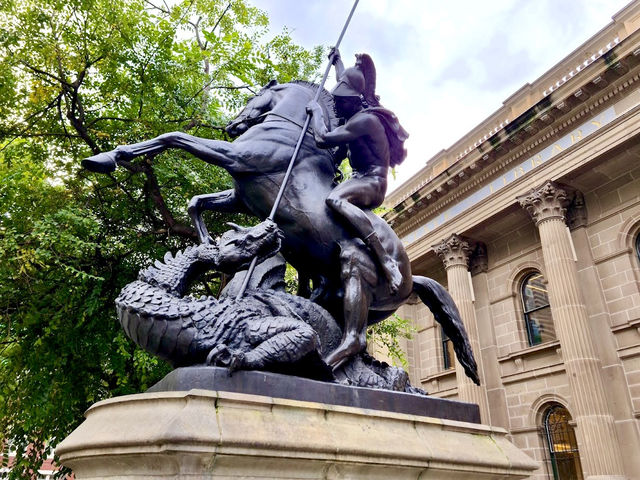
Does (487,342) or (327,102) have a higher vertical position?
(487,342)

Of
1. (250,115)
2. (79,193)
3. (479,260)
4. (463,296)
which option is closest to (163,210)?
(79,193)

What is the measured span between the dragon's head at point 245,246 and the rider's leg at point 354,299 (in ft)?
2.15

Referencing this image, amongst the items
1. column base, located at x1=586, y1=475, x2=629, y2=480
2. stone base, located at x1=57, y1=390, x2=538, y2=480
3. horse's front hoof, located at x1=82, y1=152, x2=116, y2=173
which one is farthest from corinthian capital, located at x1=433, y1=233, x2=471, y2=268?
horse's front hoof, located at x1=82, y1=152, x2=116, y2=173

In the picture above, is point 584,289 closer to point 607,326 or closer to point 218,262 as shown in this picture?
point 607,326

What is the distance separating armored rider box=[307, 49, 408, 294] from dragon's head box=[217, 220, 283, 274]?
2.28 ft

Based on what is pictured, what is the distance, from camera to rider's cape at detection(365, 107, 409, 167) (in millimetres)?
4409

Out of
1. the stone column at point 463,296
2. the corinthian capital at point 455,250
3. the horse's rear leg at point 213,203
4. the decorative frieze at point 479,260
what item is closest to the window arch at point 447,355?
the stone column at point 463,296

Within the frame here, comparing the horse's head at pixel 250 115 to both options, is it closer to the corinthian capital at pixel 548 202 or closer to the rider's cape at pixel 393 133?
the rider's cape at pixel 393 133

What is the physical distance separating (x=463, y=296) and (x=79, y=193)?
48.0ft

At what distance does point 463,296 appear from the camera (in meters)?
19.8

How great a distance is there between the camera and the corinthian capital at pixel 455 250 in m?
20.8

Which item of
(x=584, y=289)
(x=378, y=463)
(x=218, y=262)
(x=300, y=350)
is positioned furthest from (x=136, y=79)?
(x=584, y=289)

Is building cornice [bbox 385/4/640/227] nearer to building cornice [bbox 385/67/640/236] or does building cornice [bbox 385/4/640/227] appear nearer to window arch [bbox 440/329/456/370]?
building cornice [bbox 385/67/640/236]

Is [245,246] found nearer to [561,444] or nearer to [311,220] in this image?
[311,220]
